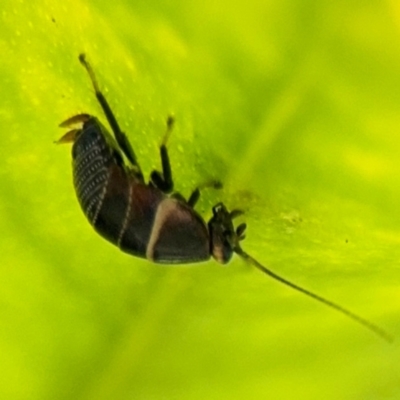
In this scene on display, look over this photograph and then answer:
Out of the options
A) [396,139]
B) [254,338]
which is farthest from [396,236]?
[254,338]

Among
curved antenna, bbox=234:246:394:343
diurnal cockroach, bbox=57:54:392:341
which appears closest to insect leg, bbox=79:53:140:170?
diurnal cockroach, bbox=57:54:392:341

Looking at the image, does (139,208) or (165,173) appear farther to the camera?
(139,208)

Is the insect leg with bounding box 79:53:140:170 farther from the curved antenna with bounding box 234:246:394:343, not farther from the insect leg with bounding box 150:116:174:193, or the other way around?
the curved antenna with bounding box 234:246:394:343

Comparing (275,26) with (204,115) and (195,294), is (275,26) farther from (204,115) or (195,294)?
(195,294)

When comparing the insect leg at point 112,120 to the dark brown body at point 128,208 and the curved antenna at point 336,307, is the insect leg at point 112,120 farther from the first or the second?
the curved antenna at point 336,307

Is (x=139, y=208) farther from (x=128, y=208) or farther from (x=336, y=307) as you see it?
(x=336, y=307)

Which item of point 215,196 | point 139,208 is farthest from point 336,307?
point 139,208
